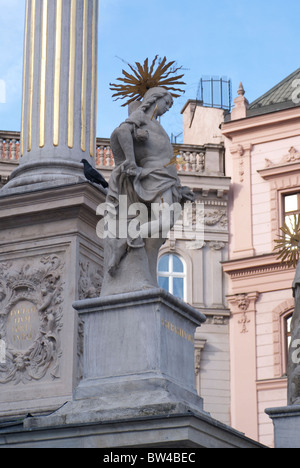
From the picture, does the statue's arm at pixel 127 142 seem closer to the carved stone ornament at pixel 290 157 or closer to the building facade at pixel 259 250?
the building facade at pixel 259 250

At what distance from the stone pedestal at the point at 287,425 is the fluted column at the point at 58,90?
357 cm

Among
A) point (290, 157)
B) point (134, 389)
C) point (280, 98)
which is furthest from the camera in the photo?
point (280, 98)

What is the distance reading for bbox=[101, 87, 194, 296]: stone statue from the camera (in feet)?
34.2

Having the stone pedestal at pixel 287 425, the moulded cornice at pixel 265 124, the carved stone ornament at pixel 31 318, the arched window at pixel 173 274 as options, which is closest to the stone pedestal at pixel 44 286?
the carved stone ornament at pixel 31 318

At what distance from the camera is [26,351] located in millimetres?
11297

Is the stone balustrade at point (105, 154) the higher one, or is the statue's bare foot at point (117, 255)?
the stone balustrade at point (105, 154)

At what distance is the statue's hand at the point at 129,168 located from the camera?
10.6 meters

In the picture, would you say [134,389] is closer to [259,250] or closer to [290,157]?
[259,250]

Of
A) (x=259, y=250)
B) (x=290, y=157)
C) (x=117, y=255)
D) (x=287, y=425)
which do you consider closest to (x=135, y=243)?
(x=117, y=255)

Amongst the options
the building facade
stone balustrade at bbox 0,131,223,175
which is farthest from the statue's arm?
the building facade

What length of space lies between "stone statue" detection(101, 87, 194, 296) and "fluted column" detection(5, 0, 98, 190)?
5.70 ft

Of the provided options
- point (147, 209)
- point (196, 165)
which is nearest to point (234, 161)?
point (196, 165)

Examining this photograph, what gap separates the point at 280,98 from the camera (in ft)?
111

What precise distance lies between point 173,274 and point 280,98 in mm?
6666
